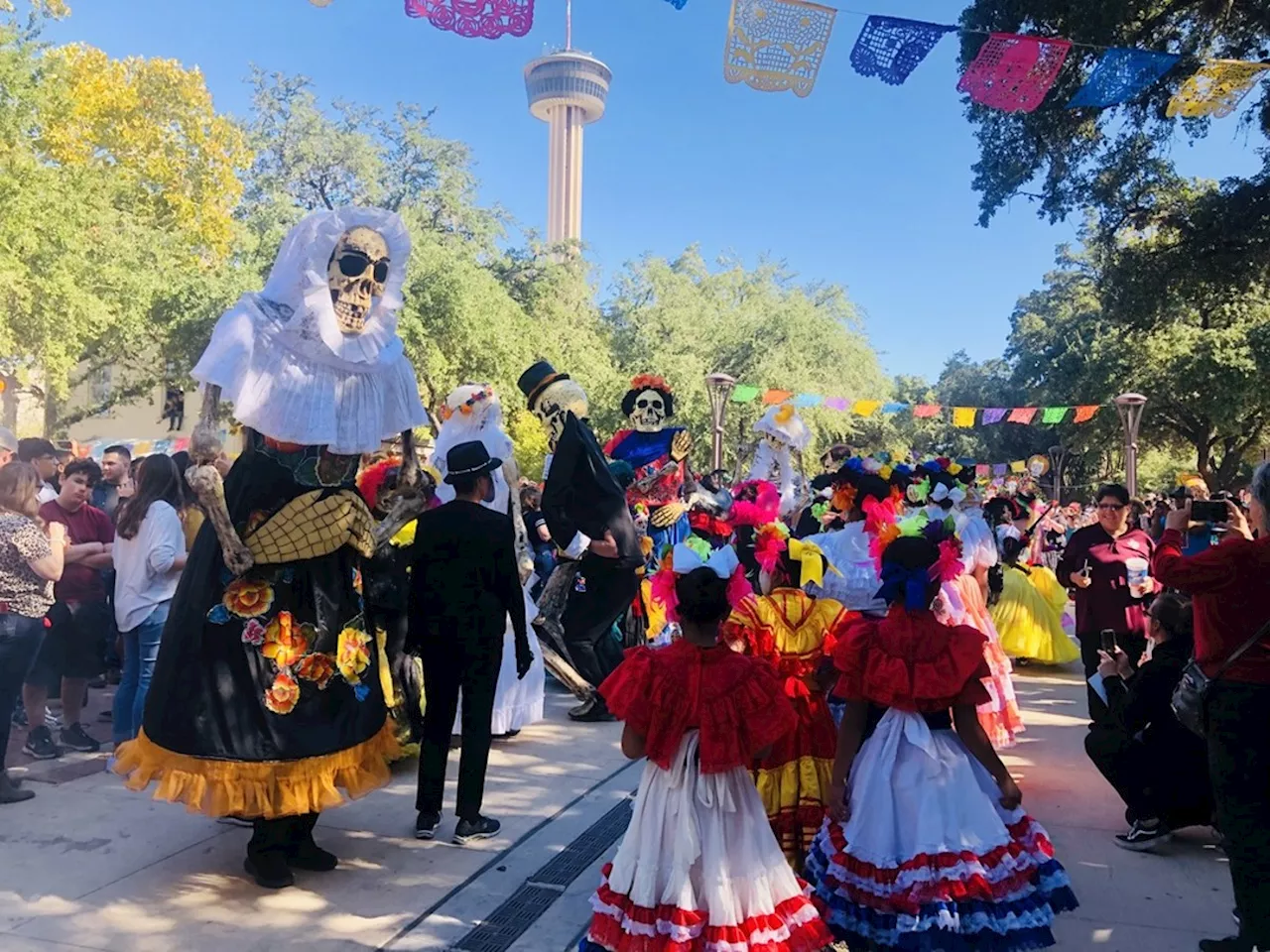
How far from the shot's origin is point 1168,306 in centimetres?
1253

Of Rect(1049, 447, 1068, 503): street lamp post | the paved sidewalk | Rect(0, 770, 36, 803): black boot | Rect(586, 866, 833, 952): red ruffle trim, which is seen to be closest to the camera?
Rect(586, 866, 833, 952): red ruffle trim

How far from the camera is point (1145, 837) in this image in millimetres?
4508

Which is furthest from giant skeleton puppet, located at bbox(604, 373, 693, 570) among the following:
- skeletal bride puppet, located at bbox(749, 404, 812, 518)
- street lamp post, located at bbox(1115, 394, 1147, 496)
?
street lamp post, located at bbox(1115, 394, 1147, 496)

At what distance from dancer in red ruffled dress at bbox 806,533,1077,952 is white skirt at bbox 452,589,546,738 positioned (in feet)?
9.72

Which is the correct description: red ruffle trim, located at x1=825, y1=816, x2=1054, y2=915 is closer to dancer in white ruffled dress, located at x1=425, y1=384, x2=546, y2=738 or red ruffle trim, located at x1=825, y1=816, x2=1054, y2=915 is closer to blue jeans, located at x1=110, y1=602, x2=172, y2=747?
dancer in white ruffled dress, located at x1=425, y1=384, x2=546, y2=738

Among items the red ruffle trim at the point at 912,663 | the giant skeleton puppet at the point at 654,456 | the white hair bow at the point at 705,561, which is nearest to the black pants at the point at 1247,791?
the red ruffle trim at the point at 912,663

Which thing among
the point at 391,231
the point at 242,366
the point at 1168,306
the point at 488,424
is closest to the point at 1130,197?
the point at 1168,306

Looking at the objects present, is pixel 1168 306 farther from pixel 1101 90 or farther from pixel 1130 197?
pixel 1101 90

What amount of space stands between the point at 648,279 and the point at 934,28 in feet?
87.8

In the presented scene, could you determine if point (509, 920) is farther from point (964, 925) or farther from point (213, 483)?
point (213, 483)

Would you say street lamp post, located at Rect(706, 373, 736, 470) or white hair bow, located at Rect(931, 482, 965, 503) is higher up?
street lamp post, located at Rect(706, 373, 736, 470)

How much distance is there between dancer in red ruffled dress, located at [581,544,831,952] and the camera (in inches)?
112

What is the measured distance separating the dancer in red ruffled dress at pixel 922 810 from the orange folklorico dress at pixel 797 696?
16.3 inches

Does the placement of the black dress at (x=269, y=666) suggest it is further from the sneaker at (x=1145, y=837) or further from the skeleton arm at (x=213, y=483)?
the sneaker at (x=1145, y=837)
